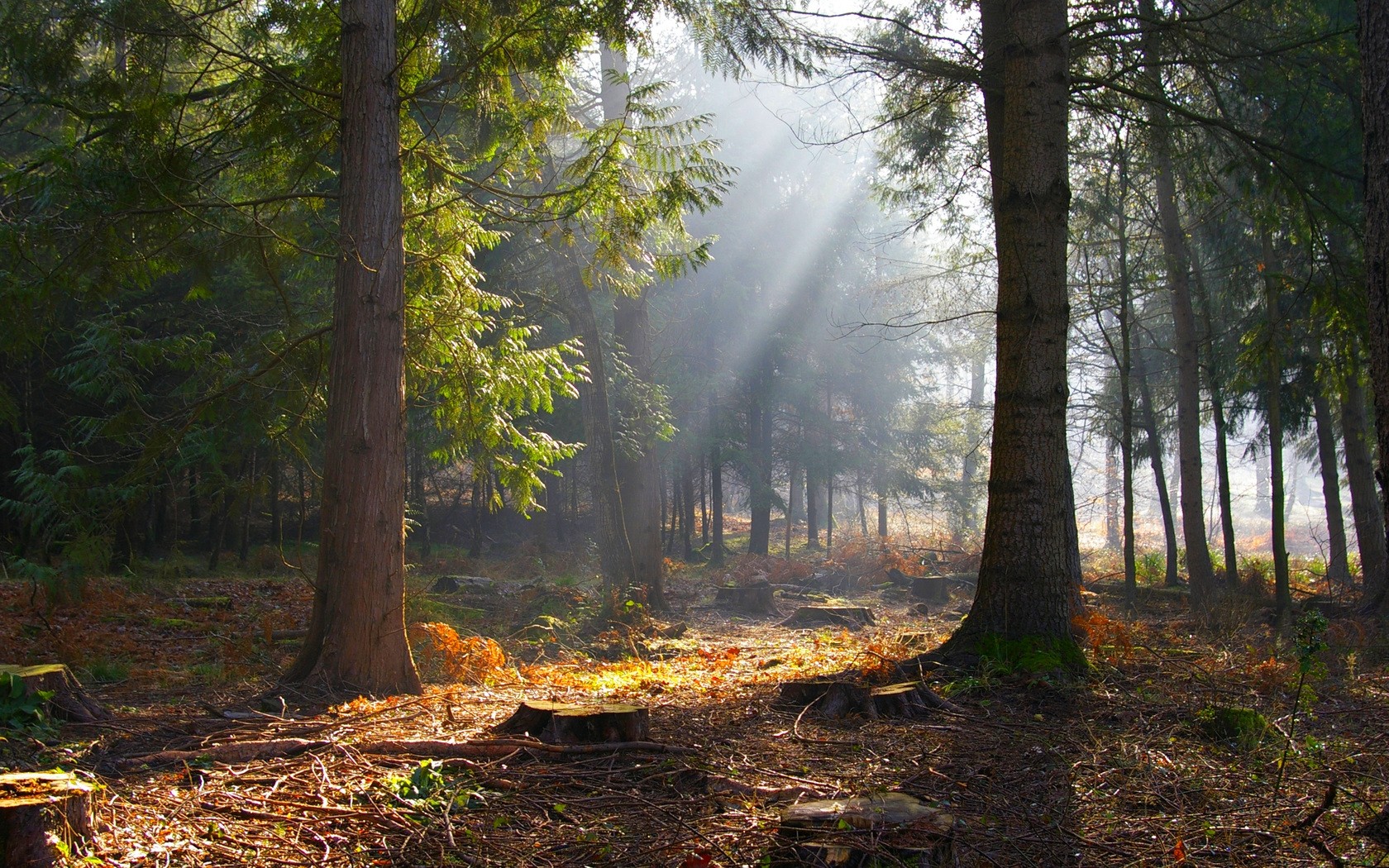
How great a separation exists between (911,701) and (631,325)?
11802 mm

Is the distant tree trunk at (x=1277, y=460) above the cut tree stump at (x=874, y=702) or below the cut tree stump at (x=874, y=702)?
above

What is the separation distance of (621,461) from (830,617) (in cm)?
454

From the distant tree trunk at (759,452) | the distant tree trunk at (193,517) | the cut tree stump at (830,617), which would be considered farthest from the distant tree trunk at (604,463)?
the distant tree trunk at (759,452)

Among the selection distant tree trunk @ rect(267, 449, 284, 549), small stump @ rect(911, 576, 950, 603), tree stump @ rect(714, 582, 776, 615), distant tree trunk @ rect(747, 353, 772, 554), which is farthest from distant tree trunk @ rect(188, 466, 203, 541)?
small stump @ rect(911, 576, 950, 603)

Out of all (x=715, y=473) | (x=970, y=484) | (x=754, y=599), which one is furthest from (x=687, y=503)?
(x=754, y=599)

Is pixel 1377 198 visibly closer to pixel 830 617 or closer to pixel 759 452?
pixel 830 617

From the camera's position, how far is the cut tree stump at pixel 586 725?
4.53 meters

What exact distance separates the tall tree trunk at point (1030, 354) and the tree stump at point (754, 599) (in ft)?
30.2

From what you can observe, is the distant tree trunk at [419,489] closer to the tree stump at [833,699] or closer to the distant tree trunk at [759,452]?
the distant tree trunk at [759,452]

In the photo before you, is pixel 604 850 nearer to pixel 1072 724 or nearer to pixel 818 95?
pixel 1072 724

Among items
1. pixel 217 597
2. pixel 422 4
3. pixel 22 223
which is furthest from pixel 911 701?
pixel 217 597

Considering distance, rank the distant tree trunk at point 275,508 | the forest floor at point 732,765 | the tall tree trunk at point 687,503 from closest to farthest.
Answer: the forest floor at point 732,765, the distant tree trunk at point 275,508, the tall tree trunk at point 687,503

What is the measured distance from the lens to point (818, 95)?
8219 millimetres

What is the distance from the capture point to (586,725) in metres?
4.57
